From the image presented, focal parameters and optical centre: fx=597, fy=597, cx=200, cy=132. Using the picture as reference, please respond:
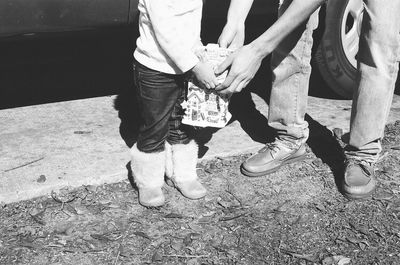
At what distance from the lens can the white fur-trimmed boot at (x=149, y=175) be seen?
302 cm

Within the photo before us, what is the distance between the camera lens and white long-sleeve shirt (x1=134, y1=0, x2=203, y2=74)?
105 inches

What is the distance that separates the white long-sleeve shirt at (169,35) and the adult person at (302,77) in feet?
0.66

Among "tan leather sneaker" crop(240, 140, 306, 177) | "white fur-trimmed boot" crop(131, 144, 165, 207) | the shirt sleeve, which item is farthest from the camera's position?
"tan leather sneaker" crop(240, 140, 306, 177)

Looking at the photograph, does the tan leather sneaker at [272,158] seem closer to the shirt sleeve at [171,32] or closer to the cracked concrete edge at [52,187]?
the cracked concrete edge at [52,187]

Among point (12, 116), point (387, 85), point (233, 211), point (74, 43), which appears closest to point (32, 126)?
point (12, 116)

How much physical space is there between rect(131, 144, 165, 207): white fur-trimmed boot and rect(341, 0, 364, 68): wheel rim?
1.72 m

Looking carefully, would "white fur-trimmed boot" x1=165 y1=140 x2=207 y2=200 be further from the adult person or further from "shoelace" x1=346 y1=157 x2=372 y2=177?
"shoelace" x1=346 y1=157 x2=372 y2=177

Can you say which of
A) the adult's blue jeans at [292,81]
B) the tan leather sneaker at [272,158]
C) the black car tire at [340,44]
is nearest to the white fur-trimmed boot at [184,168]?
the tan leather sneaker at [272,158]

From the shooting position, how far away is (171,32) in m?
2.68

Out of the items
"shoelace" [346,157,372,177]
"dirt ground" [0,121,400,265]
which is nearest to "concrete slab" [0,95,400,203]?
"dirt ground" [0,121,400,265]

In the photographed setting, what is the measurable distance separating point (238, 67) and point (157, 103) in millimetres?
427

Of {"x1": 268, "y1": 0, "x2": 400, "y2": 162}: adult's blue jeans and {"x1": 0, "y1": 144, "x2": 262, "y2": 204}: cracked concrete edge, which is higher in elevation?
{"x1": 268, "y1": 0, "x2": 400, "y2": 162}: adult's blue jeans

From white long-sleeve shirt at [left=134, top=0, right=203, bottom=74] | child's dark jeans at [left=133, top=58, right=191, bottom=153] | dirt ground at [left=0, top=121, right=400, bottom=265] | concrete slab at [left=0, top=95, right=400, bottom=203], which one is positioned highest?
white long-sleeve shirt at [left=134, top=0, right=203, bottom=74]

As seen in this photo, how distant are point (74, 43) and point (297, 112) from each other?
1.50m
